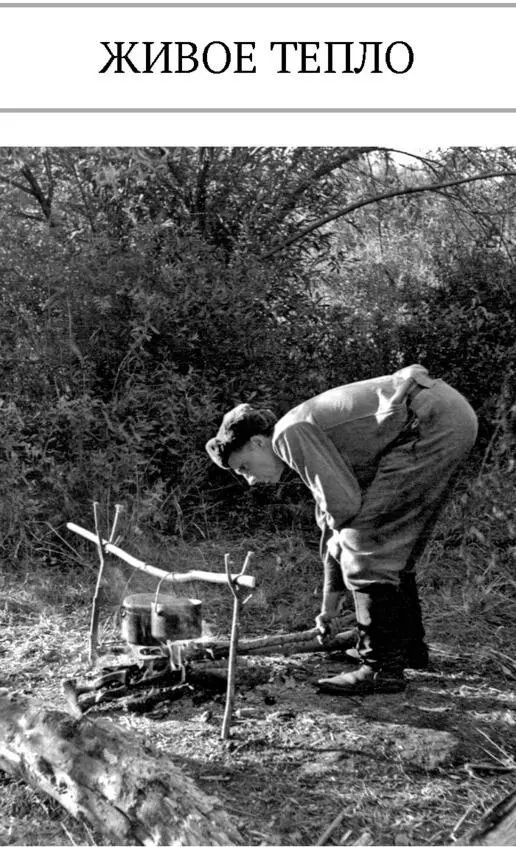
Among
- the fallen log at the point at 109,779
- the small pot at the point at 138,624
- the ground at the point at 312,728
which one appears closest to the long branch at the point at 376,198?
the ground at the point at 312,728

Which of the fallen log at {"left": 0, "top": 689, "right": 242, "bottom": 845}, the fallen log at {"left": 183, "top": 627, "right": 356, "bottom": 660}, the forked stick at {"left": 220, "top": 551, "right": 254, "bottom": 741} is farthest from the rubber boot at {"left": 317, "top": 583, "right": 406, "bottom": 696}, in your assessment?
the fallen log at {"left": 0, "top": 689, "right": 242, "bottom": 845}

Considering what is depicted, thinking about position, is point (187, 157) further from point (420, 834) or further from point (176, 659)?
point (420, 834)

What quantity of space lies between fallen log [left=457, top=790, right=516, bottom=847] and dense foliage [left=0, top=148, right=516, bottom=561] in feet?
12.8

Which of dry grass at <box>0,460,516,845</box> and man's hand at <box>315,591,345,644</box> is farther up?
man's hand at <box>315,591,345,644</box>

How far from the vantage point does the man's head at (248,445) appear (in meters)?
3.86

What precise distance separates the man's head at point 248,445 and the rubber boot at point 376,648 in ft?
2.21

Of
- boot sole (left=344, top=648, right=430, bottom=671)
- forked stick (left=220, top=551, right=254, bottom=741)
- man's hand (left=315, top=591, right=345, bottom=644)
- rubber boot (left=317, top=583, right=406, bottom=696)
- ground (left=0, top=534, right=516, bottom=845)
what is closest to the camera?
ground (left=0, top=534, right=516, bottom=845)

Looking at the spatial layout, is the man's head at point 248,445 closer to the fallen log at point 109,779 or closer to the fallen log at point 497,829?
the fallen log at point 109,779

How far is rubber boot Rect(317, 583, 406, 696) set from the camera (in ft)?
13.2

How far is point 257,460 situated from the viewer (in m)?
3.95

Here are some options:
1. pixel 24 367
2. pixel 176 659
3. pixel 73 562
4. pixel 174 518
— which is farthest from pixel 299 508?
pixel 176 659

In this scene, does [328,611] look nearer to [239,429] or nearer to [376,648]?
[376,648]

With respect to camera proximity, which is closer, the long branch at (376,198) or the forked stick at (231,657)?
the forked stick at (231,657)

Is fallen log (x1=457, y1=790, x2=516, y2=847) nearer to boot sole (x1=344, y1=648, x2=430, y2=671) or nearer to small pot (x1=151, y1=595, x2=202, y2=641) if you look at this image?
boot sole (x1=344, y1=648, x2=430, y2=671)
